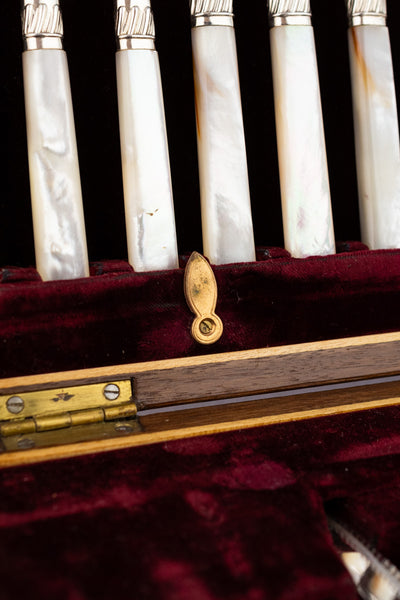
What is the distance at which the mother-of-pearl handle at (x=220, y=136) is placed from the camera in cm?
88

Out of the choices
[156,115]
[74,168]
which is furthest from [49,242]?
[156,115]

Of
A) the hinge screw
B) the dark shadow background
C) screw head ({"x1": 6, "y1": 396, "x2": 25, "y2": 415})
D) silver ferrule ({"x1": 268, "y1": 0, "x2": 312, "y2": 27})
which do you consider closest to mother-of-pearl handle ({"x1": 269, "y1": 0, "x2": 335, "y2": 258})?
silver ferrule ({"x1": 268, "y1": 0, "x2": 312, "y2": 27})

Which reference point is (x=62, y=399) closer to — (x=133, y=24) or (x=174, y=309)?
(x=174, y=309)

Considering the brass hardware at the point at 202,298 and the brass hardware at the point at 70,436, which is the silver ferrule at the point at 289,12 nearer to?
the brass hardware at the point at 202,298

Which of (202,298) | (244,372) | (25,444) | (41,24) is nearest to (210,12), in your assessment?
(41,24)

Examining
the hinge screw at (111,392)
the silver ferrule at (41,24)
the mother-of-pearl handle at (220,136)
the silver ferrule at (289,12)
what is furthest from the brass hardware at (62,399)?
the silver ferrule at (289,12)

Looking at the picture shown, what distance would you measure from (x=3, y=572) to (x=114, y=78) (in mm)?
733

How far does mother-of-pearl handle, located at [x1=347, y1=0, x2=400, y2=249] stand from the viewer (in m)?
0.95

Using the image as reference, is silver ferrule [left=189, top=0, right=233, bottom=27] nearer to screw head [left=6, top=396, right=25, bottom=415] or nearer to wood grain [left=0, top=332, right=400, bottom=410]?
wood grain [left=0, top=332, right=400, bottom=410]

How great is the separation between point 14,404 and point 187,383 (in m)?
0.22

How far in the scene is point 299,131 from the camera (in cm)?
92

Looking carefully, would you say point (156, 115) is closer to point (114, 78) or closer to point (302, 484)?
point (114, 78)

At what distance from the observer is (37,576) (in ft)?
1.79

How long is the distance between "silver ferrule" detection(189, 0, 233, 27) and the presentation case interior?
5.5 inches
